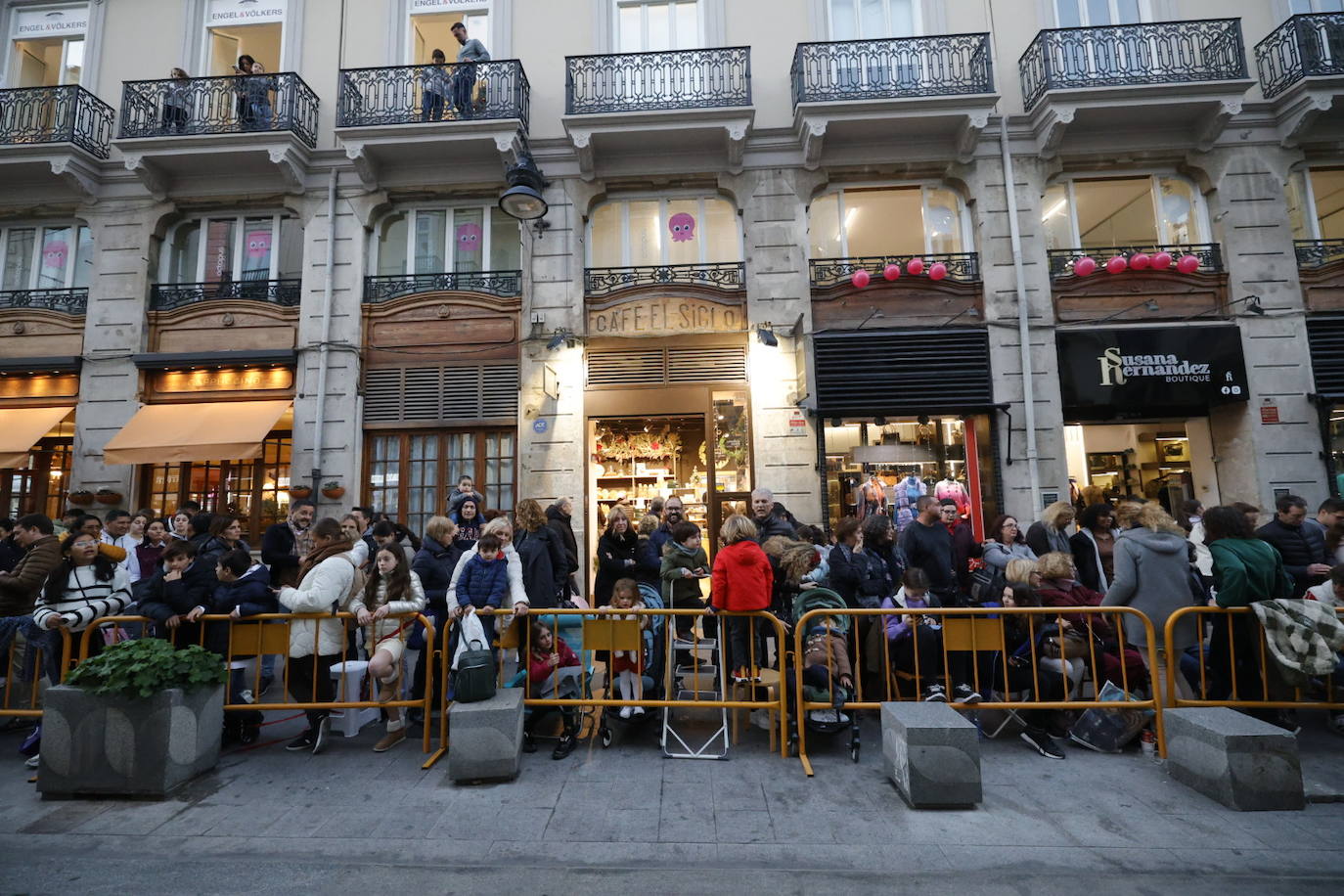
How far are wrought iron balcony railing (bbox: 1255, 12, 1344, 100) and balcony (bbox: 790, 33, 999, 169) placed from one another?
4.95m

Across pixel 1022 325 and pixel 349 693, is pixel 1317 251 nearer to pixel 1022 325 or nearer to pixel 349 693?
pixel 1022 325

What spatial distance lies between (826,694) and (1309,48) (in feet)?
46.7

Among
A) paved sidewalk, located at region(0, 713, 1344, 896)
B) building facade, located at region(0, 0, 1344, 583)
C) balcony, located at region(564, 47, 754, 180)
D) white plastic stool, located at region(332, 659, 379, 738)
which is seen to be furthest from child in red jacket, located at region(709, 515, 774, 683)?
balcony, located at region(564, 47, 754, 180)

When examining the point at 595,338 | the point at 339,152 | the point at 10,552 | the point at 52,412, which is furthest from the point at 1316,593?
the point at 52,412

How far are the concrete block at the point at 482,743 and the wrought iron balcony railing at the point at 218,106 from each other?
1146 centimetres

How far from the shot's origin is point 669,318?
456 inches

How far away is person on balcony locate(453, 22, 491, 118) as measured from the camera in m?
11.6

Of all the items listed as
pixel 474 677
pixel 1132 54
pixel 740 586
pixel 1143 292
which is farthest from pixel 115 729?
pixel 1132 54

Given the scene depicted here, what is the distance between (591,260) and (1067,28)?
9282 millimetres

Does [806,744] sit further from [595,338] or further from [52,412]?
[52,412]

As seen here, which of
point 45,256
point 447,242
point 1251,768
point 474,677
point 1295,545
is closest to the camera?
point 1251,768

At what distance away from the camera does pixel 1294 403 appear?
10.8 meters

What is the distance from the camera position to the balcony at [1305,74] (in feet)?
35.4

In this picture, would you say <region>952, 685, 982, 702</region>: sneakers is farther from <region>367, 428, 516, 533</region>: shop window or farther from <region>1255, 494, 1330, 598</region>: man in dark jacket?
<region>367, 428, 516, 533</region>: shop window
